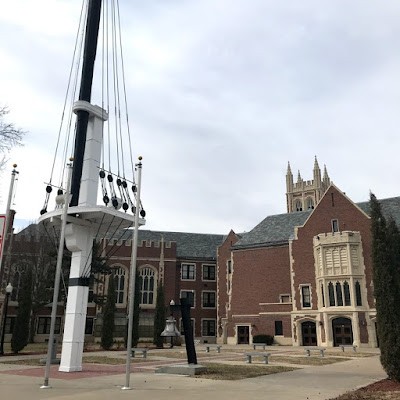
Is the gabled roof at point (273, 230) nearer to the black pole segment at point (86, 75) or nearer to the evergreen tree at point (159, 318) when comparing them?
the evergreen tree at point (159, 318)

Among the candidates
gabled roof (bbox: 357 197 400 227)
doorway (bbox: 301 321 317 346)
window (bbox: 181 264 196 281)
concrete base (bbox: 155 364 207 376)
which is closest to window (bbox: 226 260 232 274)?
window (bbox: 181 264 196 281)

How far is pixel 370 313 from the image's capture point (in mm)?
36969

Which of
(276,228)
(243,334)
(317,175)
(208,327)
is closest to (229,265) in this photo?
(276,228)

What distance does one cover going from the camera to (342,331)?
37.6 m

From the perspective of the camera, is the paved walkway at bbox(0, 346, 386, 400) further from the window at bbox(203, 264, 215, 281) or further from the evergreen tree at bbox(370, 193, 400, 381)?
the window at bbox(203, 264, 215, 281)

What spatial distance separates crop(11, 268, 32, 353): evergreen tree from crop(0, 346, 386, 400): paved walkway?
1357cm

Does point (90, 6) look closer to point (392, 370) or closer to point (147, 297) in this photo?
point (392, 370)

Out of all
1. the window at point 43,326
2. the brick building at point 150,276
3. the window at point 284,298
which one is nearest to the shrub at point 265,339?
the window at point 284,298

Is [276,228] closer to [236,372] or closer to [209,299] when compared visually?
[209,299]

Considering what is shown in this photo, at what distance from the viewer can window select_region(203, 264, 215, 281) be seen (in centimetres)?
5631

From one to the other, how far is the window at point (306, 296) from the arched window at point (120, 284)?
2260cm

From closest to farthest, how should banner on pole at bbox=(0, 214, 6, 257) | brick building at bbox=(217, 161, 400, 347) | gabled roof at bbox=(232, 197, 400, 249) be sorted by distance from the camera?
banner on pole at bbox=(0, 214, 6, 257), brick building at bbox=(217, 161, 400, 347), gabled roof at bbox=(232, 197, 400, 249)

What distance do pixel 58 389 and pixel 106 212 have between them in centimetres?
672

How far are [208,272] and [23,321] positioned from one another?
1176 inches
